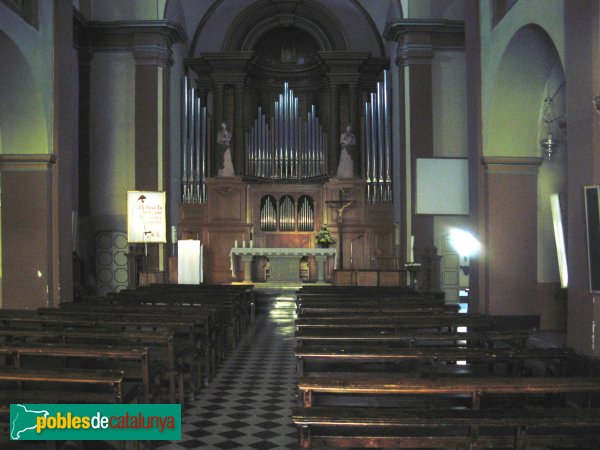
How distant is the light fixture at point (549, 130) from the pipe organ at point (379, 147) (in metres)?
6.49

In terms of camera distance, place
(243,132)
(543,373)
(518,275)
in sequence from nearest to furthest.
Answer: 1. (543,373)
2. (518,275)
3. (243,132)

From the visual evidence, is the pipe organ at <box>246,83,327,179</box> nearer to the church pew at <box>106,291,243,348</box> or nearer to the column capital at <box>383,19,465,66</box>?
the column capital at <box>383,19,465,66</box>

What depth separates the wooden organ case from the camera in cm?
1520

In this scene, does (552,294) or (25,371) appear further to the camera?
(552,294)

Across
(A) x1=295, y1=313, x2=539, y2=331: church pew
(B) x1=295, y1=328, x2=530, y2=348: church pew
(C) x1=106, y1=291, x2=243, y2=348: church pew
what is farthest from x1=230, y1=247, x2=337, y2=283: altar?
(B) x1=295, y1=328, x2=530, y2=348: church pew

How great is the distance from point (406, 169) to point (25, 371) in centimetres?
1030

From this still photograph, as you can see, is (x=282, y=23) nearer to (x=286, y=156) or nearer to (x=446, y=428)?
(x=286, y=156)

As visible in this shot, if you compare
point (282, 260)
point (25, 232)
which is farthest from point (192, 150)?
point (25, 232)

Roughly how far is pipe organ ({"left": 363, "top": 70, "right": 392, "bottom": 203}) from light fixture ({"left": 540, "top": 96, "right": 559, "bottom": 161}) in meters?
6.49

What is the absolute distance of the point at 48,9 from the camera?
935 centimetres

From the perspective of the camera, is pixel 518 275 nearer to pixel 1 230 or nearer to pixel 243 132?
pixel 1 230

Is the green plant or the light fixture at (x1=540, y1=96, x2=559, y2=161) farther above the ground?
the light fixture at (x1=540, y1=96, x2=559, y2=161)

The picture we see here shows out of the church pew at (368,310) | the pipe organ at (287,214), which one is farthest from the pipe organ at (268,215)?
the church pew at (368,310)

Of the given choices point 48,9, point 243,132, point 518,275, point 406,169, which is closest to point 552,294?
point 518,275
